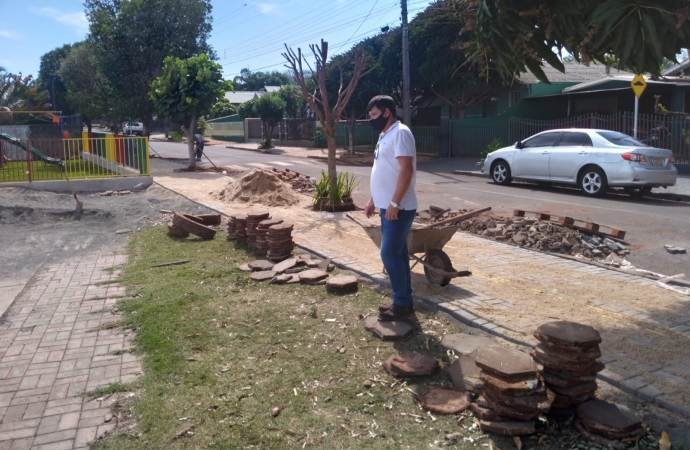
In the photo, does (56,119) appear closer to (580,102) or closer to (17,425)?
(580,102)

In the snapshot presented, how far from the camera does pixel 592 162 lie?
1501 centimetres

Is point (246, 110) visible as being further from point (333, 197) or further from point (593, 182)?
point (333, 197)

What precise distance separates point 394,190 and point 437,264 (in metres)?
1.36

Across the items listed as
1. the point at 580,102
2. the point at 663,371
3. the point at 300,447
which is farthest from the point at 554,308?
the point at 580,102

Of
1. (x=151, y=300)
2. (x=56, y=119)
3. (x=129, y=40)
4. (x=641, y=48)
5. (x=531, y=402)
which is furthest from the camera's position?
(x=129, y=40)

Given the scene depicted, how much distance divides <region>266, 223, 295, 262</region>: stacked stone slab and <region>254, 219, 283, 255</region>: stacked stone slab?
206mm

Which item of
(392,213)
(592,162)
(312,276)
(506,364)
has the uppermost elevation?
(592,162)

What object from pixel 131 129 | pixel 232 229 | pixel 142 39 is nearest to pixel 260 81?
pixel 131 129

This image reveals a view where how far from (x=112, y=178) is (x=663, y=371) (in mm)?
16406

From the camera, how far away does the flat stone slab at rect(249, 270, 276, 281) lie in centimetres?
700

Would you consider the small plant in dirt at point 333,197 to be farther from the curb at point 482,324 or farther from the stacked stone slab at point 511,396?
A: the stacked stone slab at point 511,396

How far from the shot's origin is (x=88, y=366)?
194 inches

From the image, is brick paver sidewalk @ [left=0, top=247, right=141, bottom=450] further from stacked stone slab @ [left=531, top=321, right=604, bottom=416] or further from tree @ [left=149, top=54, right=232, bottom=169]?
tree @ [left=149, top=54, right=232, bottom=169]

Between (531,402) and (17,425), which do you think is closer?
(531,402)
